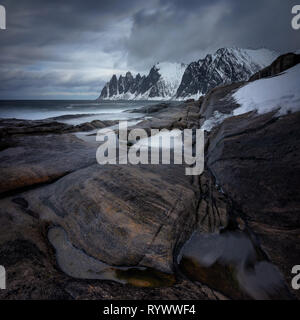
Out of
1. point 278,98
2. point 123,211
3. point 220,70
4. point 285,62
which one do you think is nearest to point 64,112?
point 285,62

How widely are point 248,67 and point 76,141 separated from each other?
16605 cm

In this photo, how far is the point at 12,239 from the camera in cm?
219

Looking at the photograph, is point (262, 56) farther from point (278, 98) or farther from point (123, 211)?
point (123, 211)

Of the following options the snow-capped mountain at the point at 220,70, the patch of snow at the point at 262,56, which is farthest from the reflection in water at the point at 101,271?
the patch of snow at the point at 262,56

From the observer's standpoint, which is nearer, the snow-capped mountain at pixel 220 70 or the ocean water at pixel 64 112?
the ocean water at pixel 64 112

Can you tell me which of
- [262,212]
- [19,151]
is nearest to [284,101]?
[262,212]

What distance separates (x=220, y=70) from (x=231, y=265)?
157m

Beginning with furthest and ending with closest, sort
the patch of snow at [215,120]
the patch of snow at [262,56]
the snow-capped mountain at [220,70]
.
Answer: the patch of snow at [262,56]
the snow-capped mountain at [220,70]
the patch of snow at [215,120]

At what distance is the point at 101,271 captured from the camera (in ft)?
6.75

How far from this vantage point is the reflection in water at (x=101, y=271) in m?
1.95

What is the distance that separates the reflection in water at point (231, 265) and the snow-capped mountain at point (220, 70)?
14128 centimetres

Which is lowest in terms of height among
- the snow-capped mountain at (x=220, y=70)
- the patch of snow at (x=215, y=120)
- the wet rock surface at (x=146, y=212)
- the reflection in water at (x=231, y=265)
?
the reflection in water at (x=231, y=265)

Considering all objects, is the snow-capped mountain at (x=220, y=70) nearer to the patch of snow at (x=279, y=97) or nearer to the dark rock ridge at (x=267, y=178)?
the patch of snow at (x=279, y=97)
